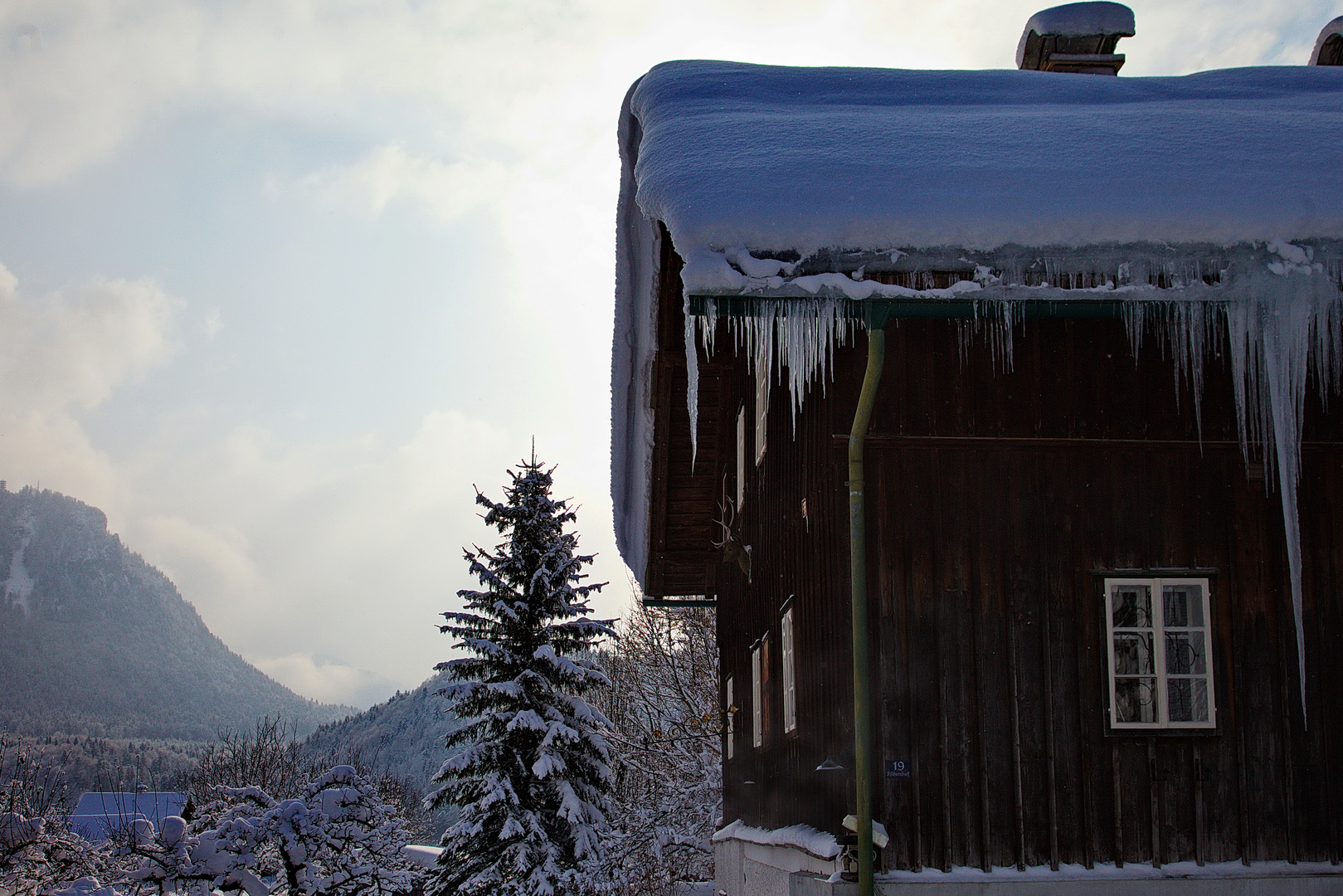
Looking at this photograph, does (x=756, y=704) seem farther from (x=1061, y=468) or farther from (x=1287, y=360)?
(x=1287, y=360)

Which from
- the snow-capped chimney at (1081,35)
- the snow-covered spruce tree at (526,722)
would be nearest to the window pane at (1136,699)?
the snow-capped chimney at (1081,35)

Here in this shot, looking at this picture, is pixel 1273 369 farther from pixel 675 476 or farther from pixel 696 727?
pixel 696 727

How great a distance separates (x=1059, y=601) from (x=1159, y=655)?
2.12 feet

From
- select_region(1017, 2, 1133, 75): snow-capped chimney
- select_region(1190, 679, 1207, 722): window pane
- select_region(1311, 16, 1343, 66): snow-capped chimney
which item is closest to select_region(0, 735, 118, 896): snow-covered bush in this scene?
select_region(1190, 679, 1207, 722): window pane

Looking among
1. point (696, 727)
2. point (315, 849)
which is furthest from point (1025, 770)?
point (696, 727)

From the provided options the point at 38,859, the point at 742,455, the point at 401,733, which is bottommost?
the point at 401,733

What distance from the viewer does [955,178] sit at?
220 inches

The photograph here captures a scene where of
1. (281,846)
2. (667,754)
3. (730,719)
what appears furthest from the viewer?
(667,754)

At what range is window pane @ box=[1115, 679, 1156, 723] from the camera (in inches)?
258

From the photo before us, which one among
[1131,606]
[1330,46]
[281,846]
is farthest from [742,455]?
[1330,46]

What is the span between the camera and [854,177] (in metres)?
5.53

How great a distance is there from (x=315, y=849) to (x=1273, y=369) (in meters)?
7.62

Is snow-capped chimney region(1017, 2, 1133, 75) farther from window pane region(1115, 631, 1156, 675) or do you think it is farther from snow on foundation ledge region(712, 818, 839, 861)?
snow on foundation ledge region(712, 818, 839, 861)

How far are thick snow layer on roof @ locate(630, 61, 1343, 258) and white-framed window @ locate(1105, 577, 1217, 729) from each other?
237 cm
